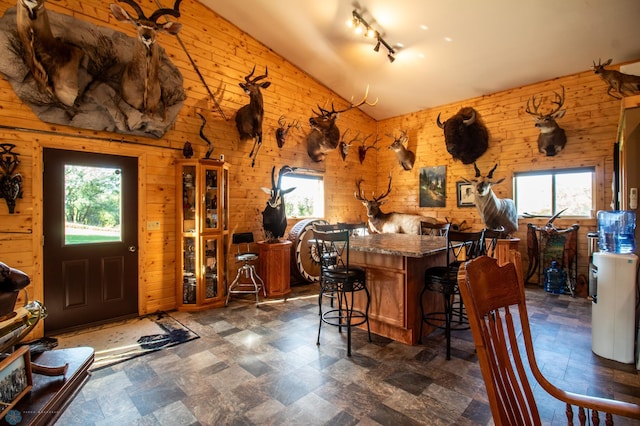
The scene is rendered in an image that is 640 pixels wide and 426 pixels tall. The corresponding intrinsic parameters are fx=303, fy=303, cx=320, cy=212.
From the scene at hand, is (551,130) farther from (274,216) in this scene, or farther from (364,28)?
(274,216)

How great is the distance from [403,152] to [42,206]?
22.1 feet

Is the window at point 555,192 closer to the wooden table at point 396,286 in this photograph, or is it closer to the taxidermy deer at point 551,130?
the taxidermy deer at point 551,130

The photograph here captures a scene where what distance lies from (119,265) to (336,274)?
303 centimetres

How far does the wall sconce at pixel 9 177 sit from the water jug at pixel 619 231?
642 cm

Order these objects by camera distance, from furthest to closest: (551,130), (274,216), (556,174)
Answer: (556,174)
(551,130)
(274,216)

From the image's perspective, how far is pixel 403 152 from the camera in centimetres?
745

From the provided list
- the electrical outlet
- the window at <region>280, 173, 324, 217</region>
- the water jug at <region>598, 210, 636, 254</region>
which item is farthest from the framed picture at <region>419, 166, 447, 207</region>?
the electrical outlet

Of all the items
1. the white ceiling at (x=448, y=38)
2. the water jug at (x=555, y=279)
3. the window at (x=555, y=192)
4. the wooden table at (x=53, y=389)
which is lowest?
the water jug at (x=555, y=279)

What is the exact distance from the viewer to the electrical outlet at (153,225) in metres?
4.35

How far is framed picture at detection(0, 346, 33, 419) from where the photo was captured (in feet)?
2.82

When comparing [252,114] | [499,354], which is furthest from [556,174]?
[499,354]

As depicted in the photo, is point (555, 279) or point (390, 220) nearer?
point (555, 279)

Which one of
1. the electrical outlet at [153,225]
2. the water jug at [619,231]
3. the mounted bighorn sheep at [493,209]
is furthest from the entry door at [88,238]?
the water jug at [619,231]

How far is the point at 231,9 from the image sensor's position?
16.3ft
